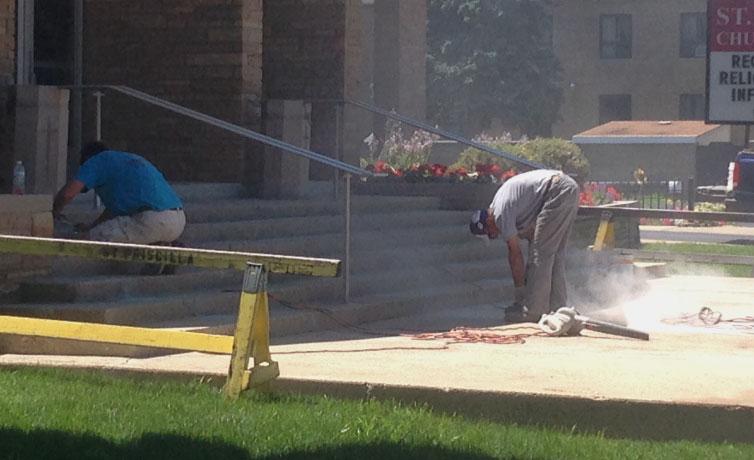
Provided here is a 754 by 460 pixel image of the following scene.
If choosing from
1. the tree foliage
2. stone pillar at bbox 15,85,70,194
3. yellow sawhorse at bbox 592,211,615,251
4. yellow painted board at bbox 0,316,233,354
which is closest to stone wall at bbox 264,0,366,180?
yellow sawhorse at bbox 592,211,615,251

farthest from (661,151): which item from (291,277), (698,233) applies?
(291,277)

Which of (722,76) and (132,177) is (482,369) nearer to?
(132,177)

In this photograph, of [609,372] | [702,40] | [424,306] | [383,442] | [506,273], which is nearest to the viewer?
[383,442]

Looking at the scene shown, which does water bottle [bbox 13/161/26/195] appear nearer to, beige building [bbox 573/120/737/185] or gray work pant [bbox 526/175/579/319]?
gray work pant [bbox 526/175/579/319]

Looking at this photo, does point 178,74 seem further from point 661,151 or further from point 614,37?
point 614,37

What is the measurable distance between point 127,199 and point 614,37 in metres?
53.7

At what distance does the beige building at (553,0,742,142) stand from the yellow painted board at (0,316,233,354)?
5423 centimetres

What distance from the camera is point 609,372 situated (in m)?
9.82

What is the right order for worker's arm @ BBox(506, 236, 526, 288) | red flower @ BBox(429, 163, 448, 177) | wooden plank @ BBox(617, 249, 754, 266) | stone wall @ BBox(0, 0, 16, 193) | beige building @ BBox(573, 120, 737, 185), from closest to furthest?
stone wall @ BBox(0, 0, 16, 193)
worker's arm @ BBox(506, 236, 526, 288)
red flower @ BBox(429, 163, 448, 177)
wooden plank @ BBox(617, 249, 754, 266)
beige building @ BBox(573, 120, 737, 185)

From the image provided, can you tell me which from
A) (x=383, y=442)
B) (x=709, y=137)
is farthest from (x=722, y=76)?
(x=709, y=137)

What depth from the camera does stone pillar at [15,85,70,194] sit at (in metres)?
12.4

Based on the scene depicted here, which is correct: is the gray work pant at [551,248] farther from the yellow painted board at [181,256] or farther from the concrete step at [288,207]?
the yellow painted board at [181,256]

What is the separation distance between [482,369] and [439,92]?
5697 centimetres

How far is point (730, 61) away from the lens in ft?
61.8
